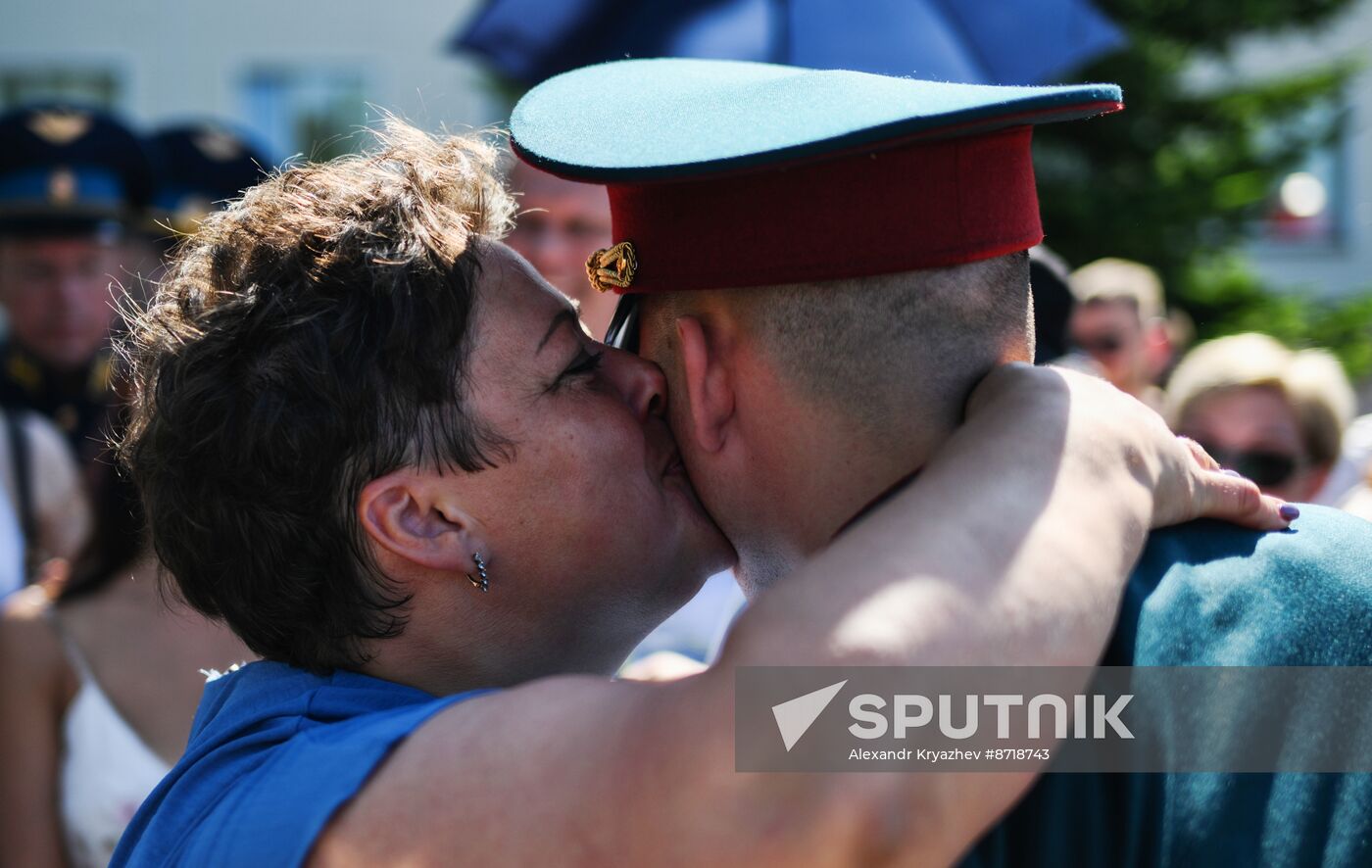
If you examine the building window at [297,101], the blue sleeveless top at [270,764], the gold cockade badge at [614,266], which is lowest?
the blue sleeveless top at [270,764]

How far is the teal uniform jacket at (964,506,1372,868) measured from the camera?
1.44 meters

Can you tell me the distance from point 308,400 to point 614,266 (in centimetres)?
45

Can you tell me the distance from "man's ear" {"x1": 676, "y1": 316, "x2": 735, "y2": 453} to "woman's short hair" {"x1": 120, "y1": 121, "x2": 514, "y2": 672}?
0.28m

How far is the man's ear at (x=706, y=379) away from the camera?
1781mm

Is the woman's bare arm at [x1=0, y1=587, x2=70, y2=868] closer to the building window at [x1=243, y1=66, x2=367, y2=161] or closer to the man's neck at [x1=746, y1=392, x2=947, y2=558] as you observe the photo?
the man's neck at [x1=746, y1=392, x2=947, y2=558]

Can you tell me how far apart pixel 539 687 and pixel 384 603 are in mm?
428

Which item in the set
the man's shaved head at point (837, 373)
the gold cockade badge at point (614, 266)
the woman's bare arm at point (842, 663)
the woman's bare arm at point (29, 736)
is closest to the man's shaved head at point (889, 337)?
the man's shaved head at point (837, 373)

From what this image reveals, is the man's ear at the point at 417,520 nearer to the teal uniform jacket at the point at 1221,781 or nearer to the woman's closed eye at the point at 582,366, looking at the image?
the woman's closed eye at the point at 582,366

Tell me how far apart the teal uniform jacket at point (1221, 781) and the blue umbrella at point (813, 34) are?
10.3 ft

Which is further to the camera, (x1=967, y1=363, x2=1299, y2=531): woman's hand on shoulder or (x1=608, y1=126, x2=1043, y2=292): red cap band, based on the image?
(x1=608, y1=126, x2=1043, y2=292): red cap band

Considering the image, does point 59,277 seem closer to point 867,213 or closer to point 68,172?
point 68,172

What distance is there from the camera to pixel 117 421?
3209mm

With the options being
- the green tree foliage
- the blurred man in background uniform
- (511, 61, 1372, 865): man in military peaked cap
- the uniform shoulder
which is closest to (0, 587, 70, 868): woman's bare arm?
(511, 61, 1372, 865): man in military peaked cap

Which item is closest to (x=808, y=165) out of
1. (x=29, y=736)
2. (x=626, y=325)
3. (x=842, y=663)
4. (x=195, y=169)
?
(x=626, y=325)
